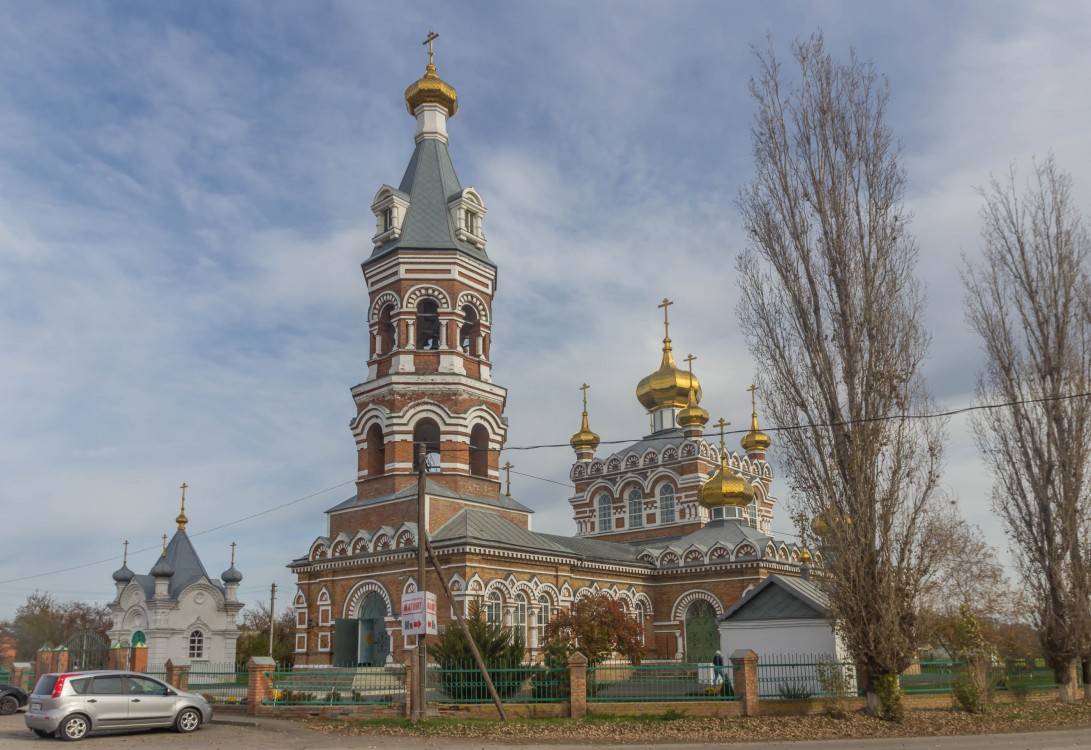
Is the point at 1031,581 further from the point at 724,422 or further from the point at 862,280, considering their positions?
the point at 724,422

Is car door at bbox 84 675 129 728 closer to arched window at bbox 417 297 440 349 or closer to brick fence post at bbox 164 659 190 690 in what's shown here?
brick fence post at bbox 164 659 190 690

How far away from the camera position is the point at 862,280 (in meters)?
18.6

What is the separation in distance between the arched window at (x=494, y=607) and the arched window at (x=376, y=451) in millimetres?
5344

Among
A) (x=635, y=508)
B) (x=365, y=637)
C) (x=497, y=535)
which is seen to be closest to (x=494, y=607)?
(x=497, y=535)

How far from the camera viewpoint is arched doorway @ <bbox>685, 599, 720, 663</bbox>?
103 feet

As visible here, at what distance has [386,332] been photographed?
97.3ft

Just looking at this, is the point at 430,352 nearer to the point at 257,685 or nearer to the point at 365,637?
the point at 365,637

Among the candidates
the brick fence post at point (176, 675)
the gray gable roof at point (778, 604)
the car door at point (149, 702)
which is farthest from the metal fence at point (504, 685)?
the brick fence post at point (176, 675)

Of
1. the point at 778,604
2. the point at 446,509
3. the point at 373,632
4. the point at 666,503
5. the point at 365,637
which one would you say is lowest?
the point at 365,637

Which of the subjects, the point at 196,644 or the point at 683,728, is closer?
the point at 683,728

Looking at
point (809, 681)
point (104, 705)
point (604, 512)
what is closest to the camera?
point (104, 705)

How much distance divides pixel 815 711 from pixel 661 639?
14958mm

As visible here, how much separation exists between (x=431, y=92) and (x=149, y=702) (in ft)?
71.5

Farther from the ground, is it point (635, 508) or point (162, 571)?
point (635, 508)
